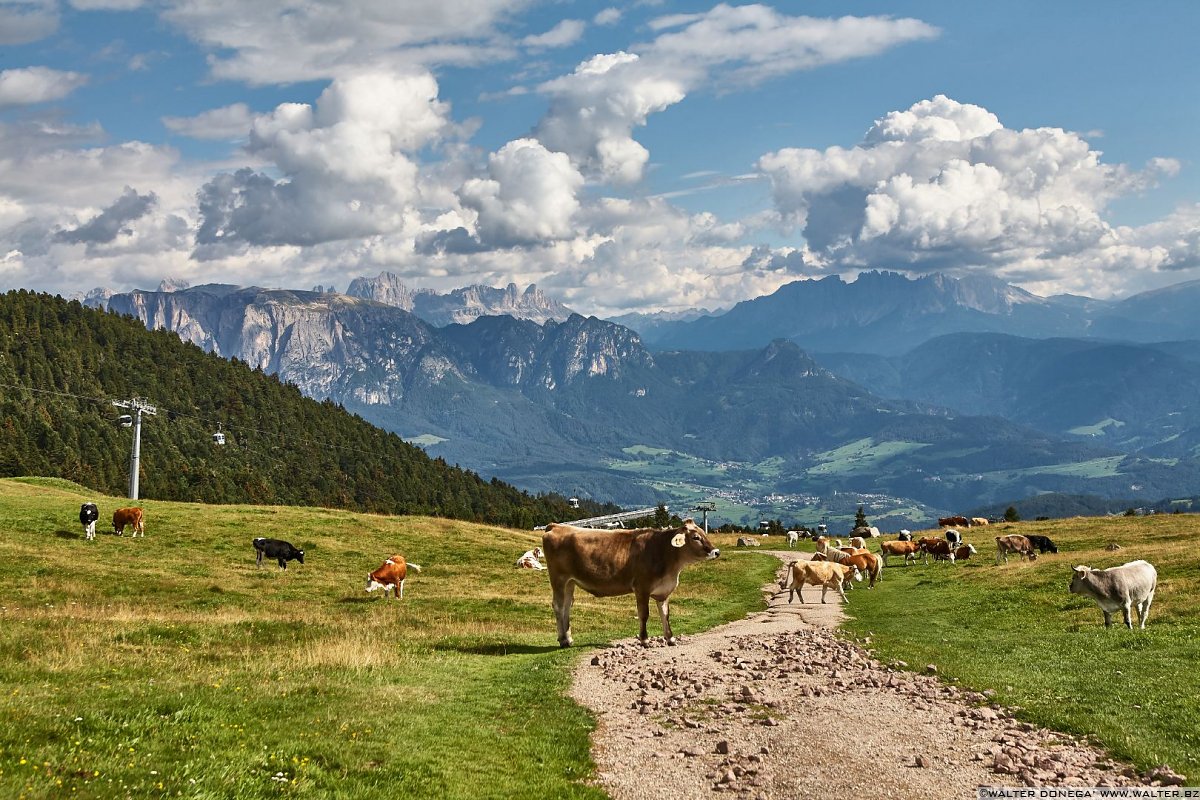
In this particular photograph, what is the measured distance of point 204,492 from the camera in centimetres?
15900

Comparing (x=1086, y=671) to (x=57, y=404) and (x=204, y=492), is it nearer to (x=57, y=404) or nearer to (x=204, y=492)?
(x=204, y=492)

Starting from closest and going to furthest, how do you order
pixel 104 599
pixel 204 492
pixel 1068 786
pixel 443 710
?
pixel 1068 786
pixel 443 710
pixel 104 599
pixel 204 492

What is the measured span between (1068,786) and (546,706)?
976cm

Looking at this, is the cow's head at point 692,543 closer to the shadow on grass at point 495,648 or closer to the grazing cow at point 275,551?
the shadow on grass at point 495,648

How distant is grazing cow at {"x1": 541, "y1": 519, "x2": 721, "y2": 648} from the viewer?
25.8 meters

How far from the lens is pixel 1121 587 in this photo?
2870 centimetres

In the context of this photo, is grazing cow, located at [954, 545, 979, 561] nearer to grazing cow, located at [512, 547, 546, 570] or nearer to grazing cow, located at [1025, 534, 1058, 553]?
grazing cow, located at [1025, 534, 1058, 553]

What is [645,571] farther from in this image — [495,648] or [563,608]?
[495,648]

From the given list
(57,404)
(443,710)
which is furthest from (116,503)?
(57,404)

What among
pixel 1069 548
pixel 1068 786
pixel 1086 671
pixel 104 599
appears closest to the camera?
pixel 1068 786

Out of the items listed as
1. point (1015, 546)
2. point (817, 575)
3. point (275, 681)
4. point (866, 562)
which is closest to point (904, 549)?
point (1015, 546)

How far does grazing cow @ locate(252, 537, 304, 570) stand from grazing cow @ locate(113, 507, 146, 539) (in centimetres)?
784

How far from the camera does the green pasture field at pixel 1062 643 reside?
1580 centimetres

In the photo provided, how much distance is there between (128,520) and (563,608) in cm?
3764
